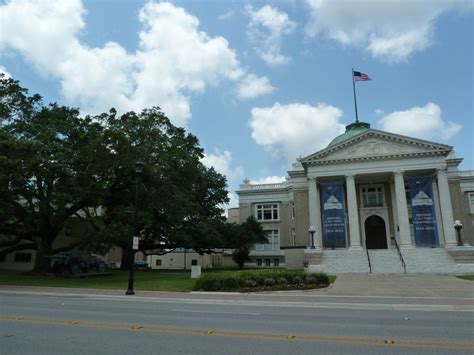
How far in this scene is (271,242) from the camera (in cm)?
5356

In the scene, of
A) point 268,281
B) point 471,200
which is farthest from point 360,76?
point 268,281

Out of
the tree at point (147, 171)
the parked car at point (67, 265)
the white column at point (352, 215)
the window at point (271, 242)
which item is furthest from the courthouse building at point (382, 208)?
the parked car at point (67, 265)

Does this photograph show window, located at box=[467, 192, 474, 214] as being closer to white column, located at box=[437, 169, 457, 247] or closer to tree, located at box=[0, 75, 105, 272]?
white column, located at box=[437, 169, 457, 247]

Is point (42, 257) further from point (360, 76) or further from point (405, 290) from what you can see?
point (360, 76)

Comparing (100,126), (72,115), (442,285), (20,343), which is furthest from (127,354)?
(72,115)

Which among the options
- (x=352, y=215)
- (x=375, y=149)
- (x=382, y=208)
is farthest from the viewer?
(x=382, y=208)

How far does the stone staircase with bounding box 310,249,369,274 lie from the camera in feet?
106

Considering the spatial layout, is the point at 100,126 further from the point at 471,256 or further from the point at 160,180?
the point at 471,256

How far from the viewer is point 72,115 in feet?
98.2

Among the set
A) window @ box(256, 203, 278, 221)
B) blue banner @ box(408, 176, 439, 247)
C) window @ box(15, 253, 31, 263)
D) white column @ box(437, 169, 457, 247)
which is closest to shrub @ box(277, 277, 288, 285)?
blue banner @ box(408, 176, 439, 247)

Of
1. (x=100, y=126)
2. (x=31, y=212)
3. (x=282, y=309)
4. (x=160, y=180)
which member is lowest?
(x=282, y=309)

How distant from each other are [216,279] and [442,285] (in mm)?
12752

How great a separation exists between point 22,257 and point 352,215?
121 ft

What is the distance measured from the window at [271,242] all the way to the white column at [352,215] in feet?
53.8
